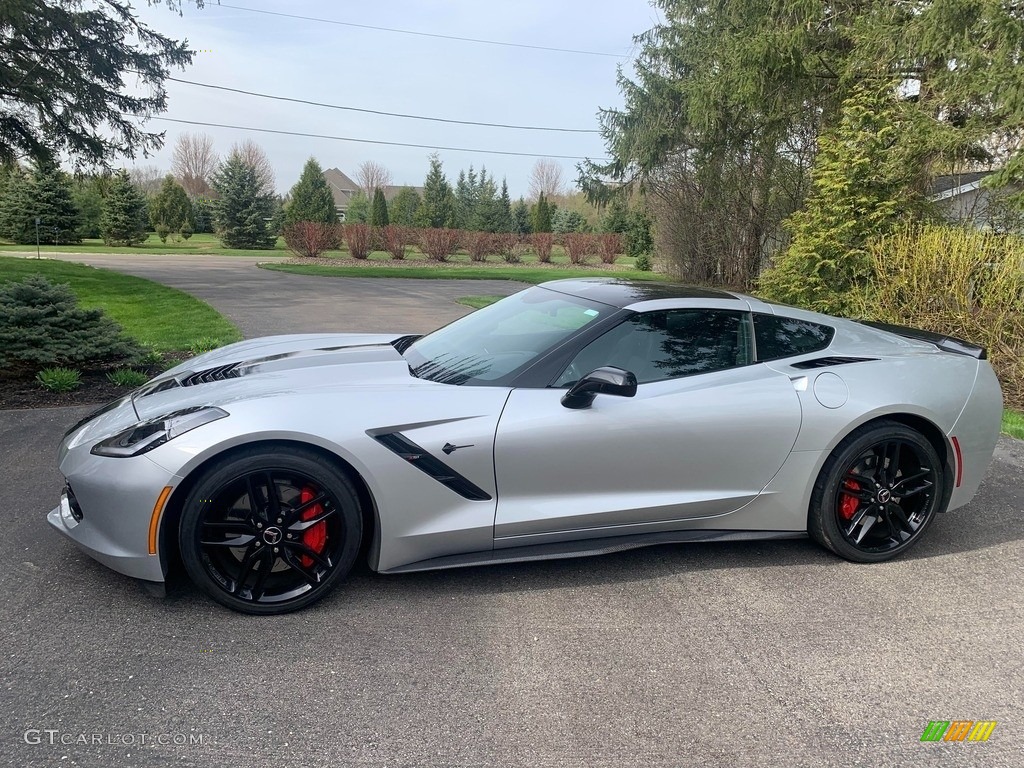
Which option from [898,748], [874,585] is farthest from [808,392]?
[898,748]

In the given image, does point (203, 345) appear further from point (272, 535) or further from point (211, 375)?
point (272, 535)

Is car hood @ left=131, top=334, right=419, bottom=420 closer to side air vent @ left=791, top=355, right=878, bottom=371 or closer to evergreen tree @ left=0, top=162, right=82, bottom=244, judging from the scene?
side air vent @ left=791, top=355, right=878, bottom=371

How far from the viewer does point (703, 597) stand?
3293 millimetres

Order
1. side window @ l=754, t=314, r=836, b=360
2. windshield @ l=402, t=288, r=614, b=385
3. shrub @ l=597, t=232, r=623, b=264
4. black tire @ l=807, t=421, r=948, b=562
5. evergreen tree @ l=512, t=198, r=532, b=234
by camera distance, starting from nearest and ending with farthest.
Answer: windshield @ l=402, t=288, r=614, b=385 → black tire @ l=807, t=421, r=948, b=562 → side window @ l=754, t=314, r=836, b=360 → shrub @ l=597, t=232, r=623, b=264 → evergreen tree @ l=512, t=198, r=532, b=234

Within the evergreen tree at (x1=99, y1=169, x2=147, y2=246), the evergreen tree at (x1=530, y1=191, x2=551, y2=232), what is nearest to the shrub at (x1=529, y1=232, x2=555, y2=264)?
the evergreen tree at (x1=530, y1=191, x2=551, y2=232)

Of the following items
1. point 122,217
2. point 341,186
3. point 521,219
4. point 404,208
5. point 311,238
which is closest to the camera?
point 311,238

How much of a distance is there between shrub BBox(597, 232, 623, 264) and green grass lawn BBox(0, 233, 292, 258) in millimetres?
15638

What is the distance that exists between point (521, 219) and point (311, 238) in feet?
96.7

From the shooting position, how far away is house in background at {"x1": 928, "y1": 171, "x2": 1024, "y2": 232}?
10.3 metres

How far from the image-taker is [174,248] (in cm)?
3831

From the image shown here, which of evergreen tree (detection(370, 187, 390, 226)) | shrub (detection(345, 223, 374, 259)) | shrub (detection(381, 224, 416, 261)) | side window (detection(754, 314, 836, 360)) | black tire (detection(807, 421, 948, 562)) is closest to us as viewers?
black tire (detection(807, 421, 948, 562))

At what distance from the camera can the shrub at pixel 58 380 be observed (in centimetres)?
636

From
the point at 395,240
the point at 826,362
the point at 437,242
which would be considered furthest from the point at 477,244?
the point at 826,362

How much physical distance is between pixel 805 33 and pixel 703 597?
41.6 ft
